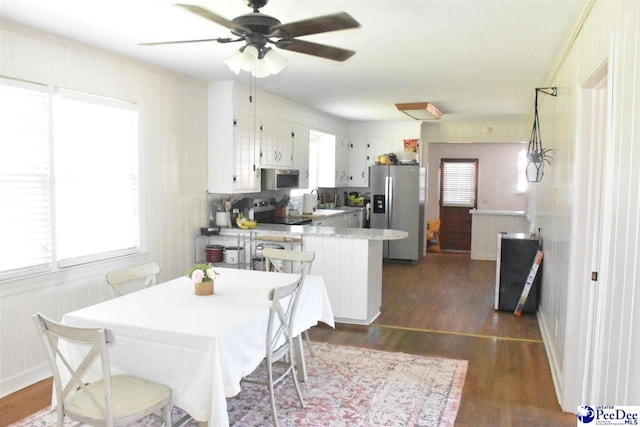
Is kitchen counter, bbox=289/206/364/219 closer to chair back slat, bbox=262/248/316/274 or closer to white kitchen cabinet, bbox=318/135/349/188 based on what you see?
white kitchen cabinet, bbox=318/135/349/188

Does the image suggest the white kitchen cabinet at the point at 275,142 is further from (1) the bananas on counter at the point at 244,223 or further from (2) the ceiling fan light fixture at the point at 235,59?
(2) the ceiling fan light fixture at the point at 235,59

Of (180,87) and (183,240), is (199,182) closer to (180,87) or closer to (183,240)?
(183,240)

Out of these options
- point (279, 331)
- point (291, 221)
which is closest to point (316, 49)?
point (279, 331)

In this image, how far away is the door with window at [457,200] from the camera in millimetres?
10602

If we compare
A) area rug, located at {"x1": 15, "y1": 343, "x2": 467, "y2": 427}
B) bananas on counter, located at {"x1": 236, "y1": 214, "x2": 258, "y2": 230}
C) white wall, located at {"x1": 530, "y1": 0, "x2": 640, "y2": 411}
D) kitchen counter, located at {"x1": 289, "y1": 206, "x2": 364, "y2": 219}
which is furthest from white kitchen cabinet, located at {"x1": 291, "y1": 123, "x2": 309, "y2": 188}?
white wall, located at {"x1": 530, "y1": 0, "x2": 640, "y2": 411}

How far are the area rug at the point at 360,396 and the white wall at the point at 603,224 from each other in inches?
30.7

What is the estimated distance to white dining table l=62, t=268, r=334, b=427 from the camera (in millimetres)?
2299

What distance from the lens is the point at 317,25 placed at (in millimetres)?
2330

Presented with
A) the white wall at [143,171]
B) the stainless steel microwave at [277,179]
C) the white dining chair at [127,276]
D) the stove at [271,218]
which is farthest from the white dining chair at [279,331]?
the stove at [271,218]

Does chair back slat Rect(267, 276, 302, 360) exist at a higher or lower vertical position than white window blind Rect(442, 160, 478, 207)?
lower

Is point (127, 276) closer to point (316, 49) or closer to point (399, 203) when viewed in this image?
point (316, 49)

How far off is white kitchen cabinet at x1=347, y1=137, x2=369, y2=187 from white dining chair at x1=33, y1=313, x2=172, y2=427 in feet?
22.7

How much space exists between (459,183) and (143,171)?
7702 mm

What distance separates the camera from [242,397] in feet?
10.8
